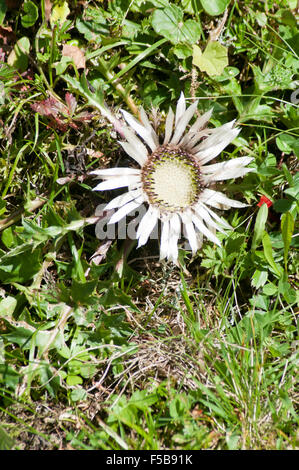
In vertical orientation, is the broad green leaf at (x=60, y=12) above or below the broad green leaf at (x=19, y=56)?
above

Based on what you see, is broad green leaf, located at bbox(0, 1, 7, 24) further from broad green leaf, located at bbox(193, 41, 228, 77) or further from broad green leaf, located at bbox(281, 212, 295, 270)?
broad green leaf, located at bbox(281, 212, 295, 270)

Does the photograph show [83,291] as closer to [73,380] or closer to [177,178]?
[73,380]

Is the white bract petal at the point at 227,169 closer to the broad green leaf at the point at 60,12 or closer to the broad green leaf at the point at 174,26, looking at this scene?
the broad green leaf at the point at 174,26

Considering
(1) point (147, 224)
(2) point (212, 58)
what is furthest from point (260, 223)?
(2) point (212, 58)

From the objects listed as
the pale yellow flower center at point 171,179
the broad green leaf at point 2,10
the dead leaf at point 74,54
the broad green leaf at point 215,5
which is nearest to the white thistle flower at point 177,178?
the pale yellow flower center at point 171,179

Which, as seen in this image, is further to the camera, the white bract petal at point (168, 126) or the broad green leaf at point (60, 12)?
the broad green leaf at point (60, 12)
